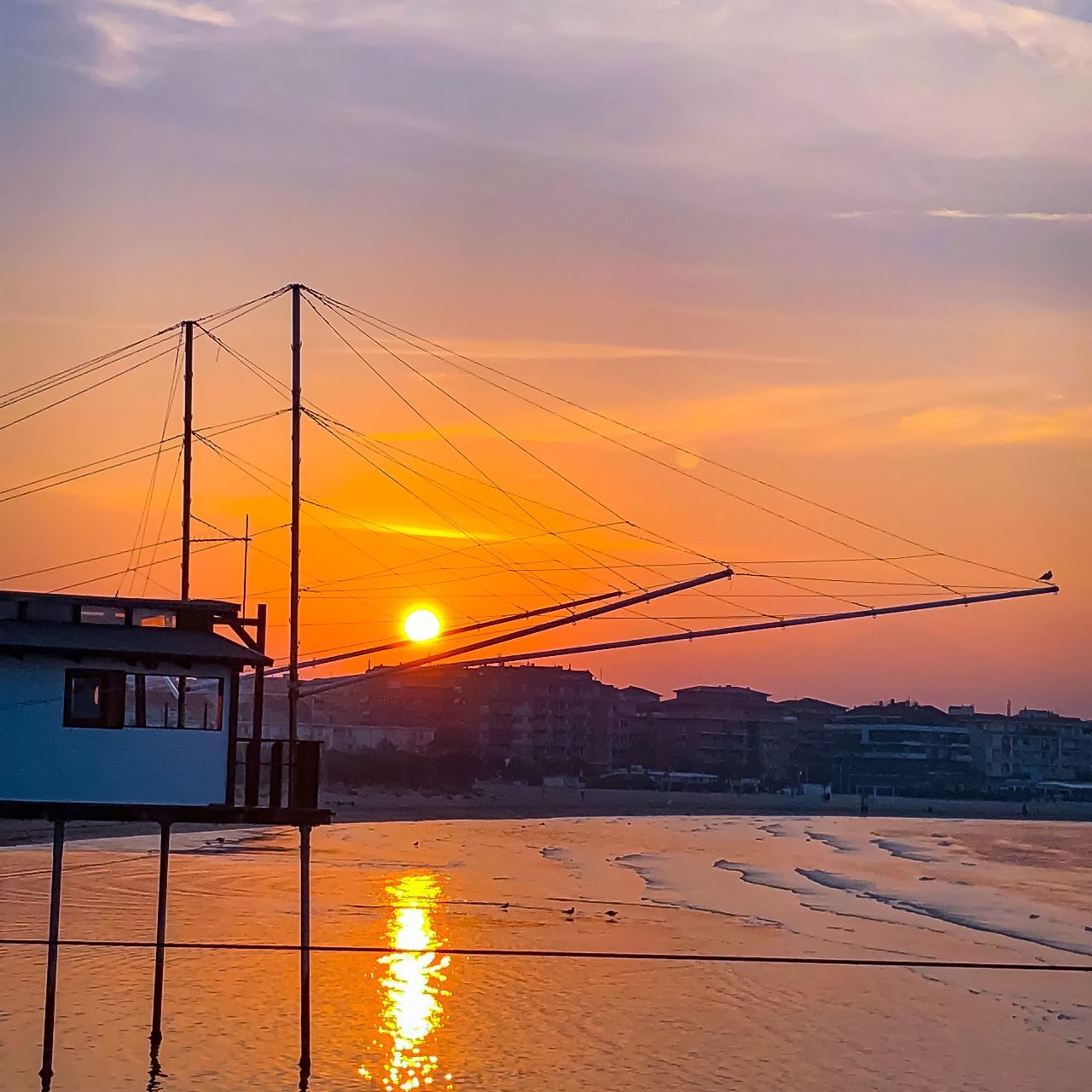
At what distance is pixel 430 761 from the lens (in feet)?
534

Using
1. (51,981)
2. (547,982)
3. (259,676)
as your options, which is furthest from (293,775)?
(547,982)

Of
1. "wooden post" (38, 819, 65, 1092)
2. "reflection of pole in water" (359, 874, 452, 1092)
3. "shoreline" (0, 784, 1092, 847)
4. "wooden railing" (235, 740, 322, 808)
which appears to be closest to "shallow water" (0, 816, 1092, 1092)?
"reflection of pole in water" (359, 874, 452, 1092)

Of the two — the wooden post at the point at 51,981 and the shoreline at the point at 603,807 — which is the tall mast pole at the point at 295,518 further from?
the shoreline at the point at 603,807

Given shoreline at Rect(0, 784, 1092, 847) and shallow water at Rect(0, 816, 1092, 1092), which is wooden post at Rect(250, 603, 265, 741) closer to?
shallow water at Rect(0, 816, 1092, 1092)

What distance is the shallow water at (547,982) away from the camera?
28641mm

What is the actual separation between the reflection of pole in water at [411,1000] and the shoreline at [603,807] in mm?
38367

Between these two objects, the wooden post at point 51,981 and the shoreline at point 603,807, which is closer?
the wooden post at point 51,981

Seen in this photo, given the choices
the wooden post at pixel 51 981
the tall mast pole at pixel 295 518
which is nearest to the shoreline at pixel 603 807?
the tall mast pole at pixel 295 518

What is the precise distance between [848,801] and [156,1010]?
162 metres

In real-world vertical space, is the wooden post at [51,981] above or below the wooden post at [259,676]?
below

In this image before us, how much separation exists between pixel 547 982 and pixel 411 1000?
14.8 ft

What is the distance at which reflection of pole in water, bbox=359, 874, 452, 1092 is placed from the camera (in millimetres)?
27656

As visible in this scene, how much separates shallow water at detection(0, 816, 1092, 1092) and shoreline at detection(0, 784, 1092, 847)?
31.4 m

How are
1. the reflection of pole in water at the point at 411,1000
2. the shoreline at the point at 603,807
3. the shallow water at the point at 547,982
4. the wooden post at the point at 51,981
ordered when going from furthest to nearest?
the shoreline at the point at 603,807 < the shallow water at the point at 547,982 < the reflection of pole in water at the point at 411,1000 < the wooden post at the point at 51,981
